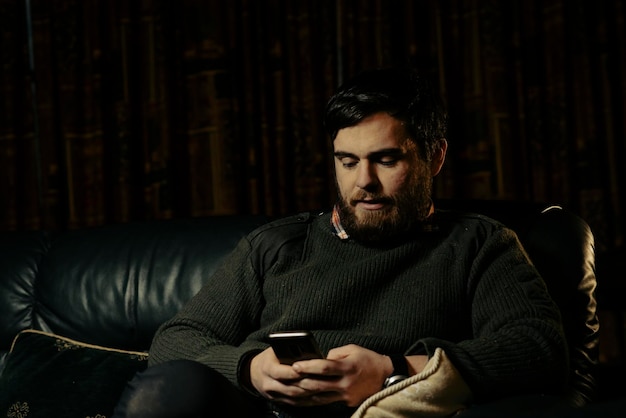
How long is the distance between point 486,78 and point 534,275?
1544 millimetres

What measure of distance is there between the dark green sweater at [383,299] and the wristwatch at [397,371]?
30 mm

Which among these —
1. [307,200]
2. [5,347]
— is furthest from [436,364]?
[307,200]

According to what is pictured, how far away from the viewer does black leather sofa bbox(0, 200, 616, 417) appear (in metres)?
1.76

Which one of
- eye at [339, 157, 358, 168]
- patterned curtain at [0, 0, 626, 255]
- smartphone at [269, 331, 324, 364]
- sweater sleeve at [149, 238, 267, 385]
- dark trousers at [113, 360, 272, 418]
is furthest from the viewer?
patterned curtain at [0, 0, 626, 255]

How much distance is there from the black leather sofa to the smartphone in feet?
1.93

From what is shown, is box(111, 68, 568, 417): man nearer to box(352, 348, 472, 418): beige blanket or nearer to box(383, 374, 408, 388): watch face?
box(383, 374, 408, 388): watch face

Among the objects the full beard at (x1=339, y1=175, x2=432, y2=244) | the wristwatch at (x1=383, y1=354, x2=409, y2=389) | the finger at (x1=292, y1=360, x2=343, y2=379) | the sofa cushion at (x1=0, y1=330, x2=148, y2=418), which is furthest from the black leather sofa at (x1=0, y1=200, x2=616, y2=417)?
the finger at (x1=292, y1=360, x2=343, y2=379)

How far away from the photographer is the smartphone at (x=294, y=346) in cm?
131

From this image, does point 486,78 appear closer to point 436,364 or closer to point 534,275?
point 534,275

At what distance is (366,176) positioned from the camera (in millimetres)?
1701

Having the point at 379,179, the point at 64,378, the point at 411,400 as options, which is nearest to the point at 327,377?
the point at 411,400

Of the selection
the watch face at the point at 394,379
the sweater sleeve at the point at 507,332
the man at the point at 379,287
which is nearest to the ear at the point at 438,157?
the man at the point at 379,287

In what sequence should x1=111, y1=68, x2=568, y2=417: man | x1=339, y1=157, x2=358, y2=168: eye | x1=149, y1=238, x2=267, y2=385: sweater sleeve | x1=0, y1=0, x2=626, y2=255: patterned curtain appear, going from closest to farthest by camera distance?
x1=111, y1=68, x2=568, y2=417: man, x1=149, y1=238, x2=267, y2=385: sweater sleeve, x1=339, y1=157, x2=358, y2=168: eye, x1=0, y1=0, x2=626, y2=255: patterned curtain

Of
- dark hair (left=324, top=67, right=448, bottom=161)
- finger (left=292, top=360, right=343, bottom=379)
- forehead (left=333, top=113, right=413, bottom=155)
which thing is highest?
dark hair (left=324, top=67, right=448, bottom=161)
